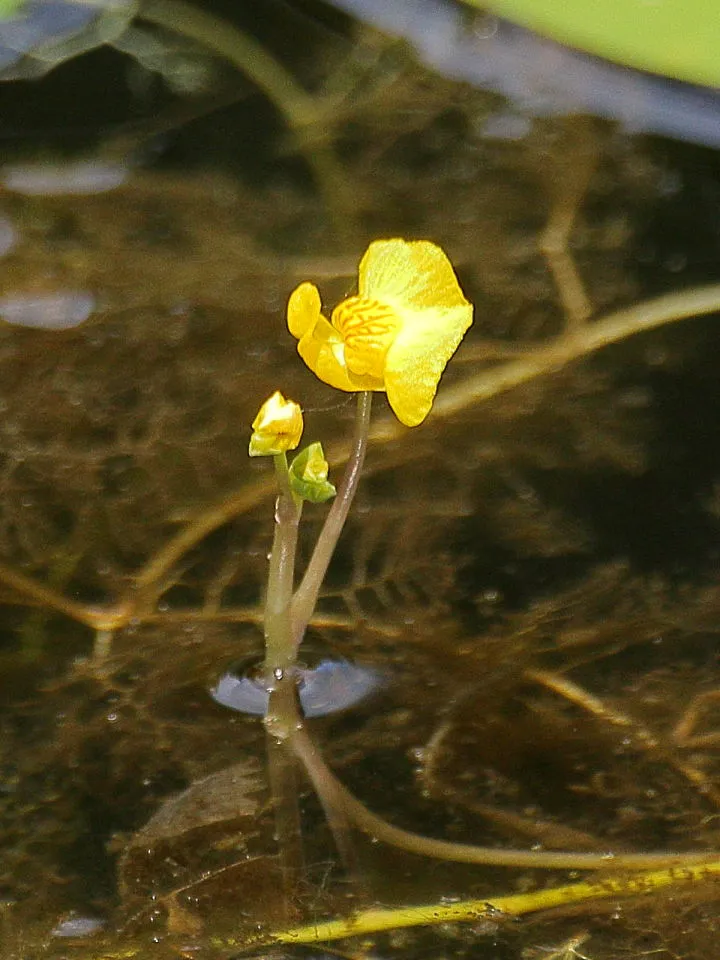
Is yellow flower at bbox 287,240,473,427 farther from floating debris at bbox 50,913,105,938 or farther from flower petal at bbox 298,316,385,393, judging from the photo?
floating debris at bbox 50,913,105,938

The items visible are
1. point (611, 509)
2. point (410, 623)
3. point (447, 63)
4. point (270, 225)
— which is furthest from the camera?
point (447, 63)

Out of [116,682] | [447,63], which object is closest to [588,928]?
[116,682]

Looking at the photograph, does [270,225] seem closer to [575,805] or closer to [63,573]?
[63,573]

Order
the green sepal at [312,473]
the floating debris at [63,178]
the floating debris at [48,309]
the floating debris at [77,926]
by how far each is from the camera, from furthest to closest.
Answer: the floating debris at [63,178] → the floating debris at [48,309] → the green sepal at [312,473] → the floating debris at [77,926]

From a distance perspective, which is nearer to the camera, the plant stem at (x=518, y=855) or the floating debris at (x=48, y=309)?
the plant stem at (x=518, y=855)

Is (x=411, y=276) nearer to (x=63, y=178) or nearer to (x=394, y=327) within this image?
(x=394, y=327)

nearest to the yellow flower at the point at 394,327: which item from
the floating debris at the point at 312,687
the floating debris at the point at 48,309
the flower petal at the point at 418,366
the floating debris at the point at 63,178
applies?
the flower petal at the point at 418,366

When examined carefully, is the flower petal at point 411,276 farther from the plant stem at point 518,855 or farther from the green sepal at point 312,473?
the plant stem at point 518,855
